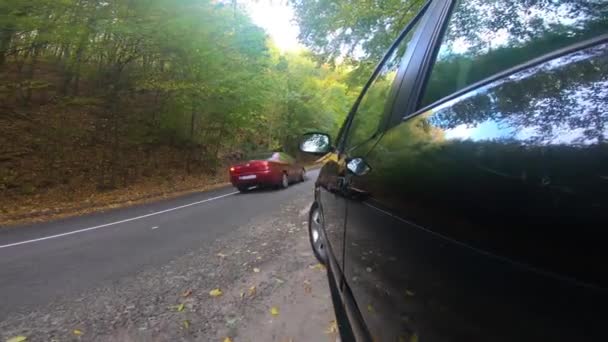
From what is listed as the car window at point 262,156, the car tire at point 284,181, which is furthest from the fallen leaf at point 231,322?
the car tire at point 284,181

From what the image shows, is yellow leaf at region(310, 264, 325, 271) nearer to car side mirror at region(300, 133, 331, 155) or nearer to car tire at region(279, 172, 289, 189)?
car side mirror at region(300, 133, 331, 155)

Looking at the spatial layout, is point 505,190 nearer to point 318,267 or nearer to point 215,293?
point 215,293

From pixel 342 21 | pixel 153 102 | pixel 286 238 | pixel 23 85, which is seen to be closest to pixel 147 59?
pixel 153 102

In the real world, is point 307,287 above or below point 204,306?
above

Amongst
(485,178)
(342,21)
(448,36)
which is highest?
(342,21)

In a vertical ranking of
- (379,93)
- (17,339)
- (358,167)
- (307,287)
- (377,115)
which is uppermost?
(379,93)

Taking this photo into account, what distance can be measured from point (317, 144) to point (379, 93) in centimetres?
151

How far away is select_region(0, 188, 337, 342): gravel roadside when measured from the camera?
2.82m

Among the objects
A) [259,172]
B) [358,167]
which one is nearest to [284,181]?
[259,172]

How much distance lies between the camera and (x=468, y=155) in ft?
2.88

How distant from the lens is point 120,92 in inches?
571

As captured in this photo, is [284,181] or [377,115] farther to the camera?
[284,181]

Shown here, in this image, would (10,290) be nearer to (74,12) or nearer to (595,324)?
(595,324)

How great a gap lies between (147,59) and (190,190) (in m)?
5.36
